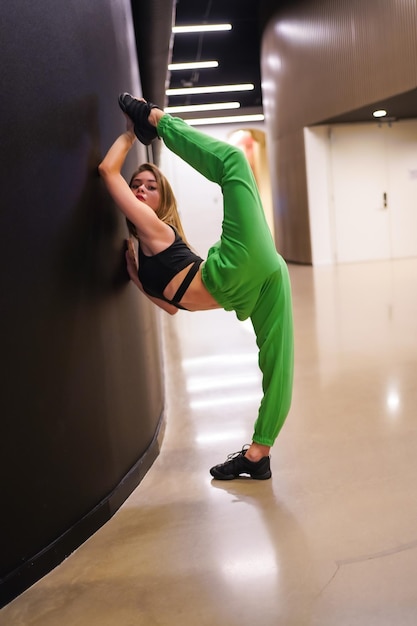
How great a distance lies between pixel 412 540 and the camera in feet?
6.28

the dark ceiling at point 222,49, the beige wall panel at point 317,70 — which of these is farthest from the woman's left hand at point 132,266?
the dark ceiling at point 222,49

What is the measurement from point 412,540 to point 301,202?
35.0 feet

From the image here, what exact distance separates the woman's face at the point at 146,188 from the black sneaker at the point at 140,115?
18 cm

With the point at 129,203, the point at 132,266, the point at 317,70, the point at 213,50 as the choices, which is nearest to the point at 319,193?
the point at 317,70

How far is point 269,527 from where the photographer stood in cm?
207

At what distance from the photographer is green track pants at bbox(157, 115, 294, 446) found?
2.18 m

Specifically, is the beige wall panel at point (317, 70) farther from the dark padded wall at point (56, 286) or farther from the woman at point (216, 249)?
the dark padded wall at point (56, 286)

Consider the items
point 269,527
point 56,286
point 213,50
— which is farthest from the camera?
point 213,50

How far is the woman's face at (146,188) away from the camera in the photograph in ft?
7.77

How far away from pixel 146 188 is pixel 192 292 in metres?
0.46

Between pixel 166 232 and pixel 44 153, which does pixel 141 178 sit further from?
pixel 44 153

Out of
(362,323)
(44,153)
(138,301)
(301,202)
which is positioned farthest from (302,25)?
(44,153)

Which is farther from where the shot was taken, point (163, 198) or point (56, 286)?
point (163, 198)

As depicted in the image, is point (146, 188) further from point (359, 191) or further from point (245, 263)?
point (359, 191)
